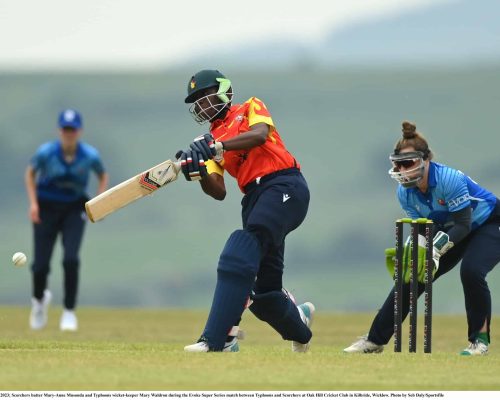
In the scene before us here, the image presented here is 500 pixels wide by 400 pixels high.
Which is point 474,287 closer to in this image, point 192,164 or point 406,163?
point 406,163

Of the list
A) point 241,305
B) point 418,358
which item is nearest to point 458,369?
point 418,358

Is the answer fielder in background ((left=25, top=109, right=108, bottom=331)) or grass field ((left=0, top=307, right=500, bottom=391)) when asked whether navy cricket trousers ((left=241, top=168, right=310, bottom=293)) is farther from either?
fielder in background ((left=25, top=109, right=108, bottom=331))

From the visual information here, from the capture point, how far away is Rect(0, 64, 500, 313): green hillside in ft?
60.7

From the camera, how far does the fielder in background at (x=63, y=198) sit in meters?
13.0

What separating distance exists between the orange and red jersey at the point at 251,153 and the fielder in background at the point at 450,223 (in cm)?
75

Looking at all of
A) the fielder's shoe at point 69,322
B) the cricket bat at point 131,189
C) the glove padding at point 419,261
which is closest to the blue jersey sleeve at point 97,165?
the fielder's shoe at point 69,322

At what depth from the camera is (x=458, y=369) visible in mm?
6738

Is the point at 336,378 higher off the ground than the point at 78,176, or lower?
lower

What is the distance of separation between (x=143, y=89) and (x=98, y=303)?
3.64 m

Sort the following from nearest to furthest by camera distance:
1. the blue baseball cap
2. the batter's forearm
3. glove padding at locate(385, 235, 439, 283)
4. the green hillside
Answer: the batter's forearm, glove padding at locate(385, 235, 439, 283), the blue baseball cap, the green hillside

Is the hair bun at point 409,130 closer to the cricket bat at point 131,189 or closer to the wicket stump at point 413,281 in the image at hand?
the wicket stump at point 413,281

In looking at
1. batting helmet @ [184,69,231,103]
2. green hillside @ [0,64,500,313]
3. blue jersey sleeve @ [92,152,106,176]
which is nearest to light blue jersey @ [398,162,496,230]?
batting helmet @ [184,69,231,103]

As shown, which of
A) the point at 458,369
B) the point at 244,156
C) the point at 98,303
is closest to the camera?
the point at 458,369
